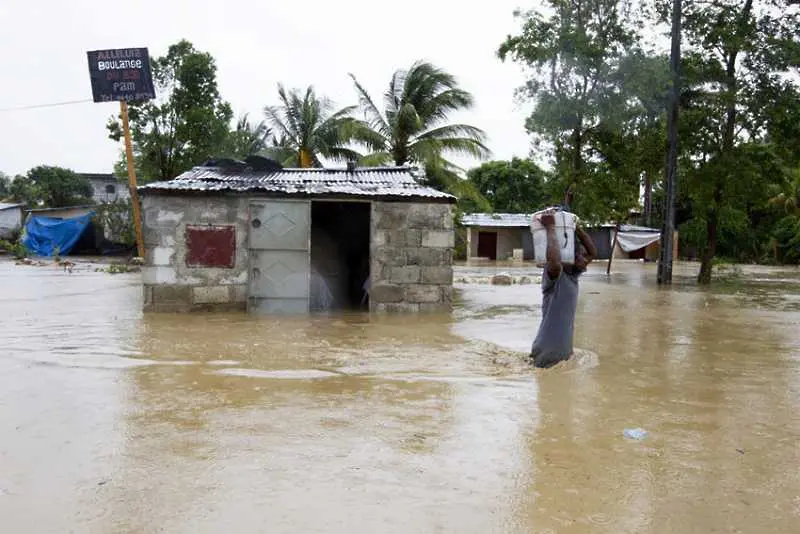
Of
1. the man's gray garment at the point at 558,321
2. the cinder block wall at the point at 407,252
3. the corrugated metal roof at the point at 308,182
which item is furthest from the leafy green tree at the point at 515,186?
the man's gray garment at the point at 558,321

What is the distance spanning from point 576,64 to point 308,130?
37.3 ft

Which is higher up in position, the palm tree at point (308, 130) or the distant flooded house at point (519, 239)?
the palm tree at point (308, 130)

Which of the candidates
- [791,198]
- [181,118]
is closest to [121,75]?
[181,118]

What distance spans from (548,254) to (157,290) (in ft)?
22.3

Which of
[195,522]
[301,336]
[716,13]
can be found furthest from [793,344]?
[716,13]

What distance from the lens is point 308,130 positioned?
2581cm

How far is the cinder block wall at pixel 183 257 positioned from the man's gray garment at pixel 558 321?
19.6ft

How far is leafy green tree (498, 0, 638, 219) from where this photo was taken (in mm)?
17422

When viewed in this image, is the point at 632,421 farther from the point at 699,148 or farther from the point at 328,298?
the point at 699,148

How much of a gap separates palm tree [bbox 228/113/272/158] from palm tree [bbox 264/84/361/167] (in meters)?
2.06

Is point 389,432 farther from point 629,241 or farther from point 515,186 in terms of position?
point 515,186

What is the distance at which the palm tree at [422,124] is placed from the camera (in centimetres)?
2194

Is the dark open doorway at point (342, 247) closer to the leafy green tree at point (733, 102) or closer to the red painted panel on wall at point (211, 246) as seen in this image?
the red painted panel on wall at point (211, 246)

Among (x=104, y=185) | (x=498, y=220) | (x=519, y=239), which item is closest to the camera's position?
(x=498, y=220)
